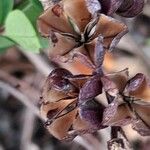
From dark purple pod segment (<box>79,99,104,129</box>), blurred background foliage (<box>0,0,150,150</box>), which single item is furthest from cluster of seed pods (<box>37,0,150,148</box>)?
blurred background foliage (<box>0,0,150,150</box>)

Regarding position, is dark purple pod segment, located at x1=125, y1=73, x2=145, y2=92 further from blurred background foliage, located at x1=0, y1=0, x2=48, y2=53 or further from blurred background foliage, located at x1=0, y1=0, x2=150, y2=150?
blurred background foliage, located at x1=0, y1=0, x2=150, y2=150

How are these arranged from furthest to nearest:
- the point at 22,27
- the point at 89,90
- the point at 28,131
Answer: the point at 28,131 < the point at 22,27 < the point at 89,90

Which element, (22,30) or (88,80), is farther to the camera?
(22,30)

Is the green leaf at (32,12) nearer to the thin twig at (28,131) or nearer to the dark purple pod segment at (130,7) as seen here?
the dark purple pod segment at (130,7)

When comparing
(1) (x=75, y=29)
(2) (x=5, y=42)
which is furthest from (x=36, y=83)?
(1) (x=75, y=29)

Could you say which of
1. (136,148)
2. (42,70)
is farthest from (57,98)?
(136,148)

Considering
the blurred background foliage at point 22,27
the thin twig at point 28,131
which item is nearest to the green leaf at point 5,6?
the blurred background foliage at point 22,27

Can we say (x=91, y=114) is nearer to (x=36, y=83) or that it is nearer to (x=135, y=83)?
(x=135, y=83)
